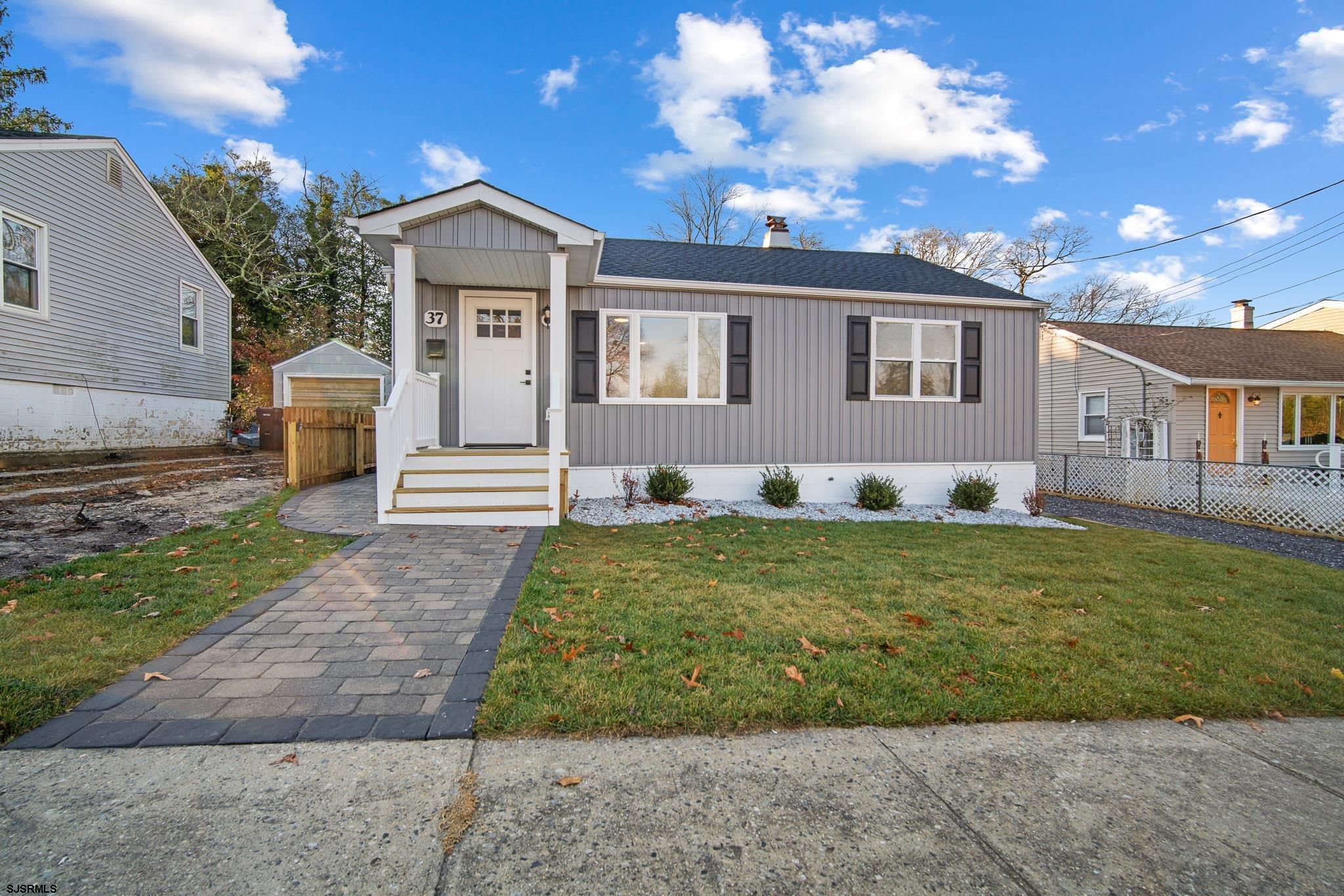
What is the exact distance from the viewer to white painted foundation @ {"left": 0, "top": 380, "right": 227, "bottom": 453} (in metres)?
9.15

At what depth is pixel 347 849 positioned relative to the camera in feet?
5.24

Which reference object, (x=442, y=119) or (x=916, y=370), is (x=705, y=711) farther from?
(x=442, y=119)

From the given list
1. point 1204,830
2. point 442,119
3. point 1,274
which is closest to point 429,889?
point 1204,830

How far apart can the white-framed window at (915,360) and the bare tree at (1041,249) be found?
62.8 ft

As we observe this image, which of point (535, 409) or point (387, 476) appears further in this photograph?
point (535, 409)

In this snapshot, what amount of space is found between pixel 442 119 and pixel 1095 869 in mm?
17347

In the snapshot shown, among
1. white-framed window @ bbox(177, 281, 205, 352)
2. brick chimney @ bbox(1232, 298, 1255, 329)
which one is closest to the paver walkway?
white-framed window @ bbox(177, 281, 205, 352)

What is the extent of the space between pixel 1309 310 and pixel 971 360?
59.3 ft

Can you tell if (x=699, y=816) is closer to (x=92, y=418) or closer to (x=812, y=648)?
(x=812, y=648)

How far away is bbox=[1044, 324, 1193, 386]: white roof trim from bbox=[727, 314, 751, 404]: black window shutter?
443 inches

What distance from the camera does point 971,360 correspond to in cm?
936

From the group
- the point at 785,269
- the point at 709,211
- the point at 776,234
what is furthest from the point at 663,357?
the point at 709,211

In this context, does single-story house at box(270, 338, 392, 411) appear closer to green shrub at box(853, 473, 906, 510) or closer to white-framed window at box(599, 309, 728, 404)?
white-framed window at box(599, 309, 728, 404)

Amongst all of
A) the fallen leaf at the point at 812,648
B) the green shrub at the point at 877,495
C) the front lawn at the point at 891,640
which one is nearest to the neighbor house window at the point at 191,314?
the front lawn at the point at 891,640
